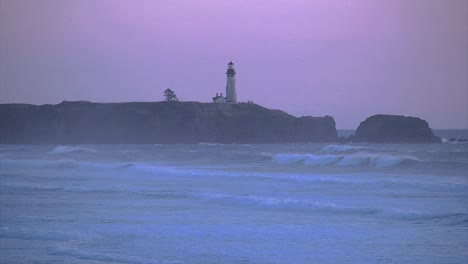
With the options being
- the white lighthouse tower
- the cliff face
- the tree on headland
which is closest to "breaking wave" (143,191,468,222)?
the white lighthouse tower

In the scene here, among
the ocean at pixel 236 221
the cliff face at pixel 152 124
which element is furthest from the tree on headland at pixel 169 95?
the ocean at pixel 236 221

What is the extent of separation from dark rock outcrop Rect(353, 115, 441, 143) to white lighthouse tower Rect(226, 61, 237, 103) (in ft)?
49.2

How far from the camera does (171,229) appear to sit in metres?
11.8

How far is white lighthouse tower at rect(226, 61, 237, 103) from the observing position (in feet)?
225

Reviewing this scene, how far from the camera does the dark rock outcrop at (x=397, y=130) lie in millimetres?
66750

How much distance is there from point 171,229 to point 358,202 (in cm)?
539

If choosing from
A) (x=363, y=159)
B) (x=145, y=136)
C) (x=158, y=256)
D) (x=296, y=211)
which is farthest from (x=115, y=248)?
(x=145, y=136)

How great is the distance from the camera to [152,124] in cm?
7081

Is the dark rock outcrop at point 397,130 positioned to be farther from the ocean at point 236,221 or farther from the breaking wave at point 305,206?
the breaking wave at point 305,206

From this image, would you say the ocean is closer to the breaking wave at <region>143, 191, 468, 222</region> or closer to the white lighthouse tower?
the breaking wave at <region>143, 191, 468, 222</region>

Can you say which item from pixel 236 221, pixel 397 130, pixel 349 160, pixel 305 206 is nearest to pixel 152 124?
pixel 397 130

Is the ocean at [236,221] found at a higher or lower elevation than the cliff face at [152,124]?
lower

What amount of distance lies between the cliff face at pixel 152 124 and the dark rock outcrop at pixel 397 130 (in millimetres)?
5033

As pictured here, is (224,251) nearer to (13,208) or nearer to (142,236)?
(142,236)
